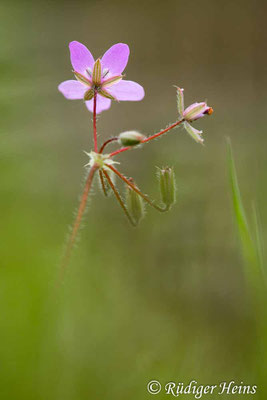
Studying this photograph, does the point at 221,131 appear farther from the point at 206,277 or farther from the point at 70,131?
the point at 206,277

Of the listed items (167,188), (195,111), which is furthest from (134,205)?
(195,111)

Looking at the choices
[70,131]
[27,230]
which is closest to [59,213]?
[27,230]

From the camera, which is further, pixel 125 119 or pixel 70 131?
pixel 125 119

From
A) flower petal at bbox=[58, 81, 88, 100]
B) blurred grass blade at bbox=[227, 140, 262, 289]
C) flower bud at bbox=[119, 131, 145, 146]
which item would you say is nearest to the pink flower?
flower petal at bbox=[58, 81, 88, 100]

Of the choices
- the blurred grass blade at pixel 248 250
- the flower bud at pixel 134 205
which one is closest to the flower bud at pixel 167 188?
the flower bud at pixel 134 205

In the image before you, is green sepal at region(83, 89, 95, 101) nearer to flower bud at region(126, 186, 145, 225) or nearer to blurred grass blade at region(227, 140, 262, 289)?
flower bud at region(126, 186, 145, 225)

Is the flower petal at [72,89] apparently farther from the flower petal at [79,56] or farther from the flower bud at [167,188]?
the flower bud at [167,188]

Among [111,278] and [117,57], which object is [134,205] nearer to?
[111,278]
